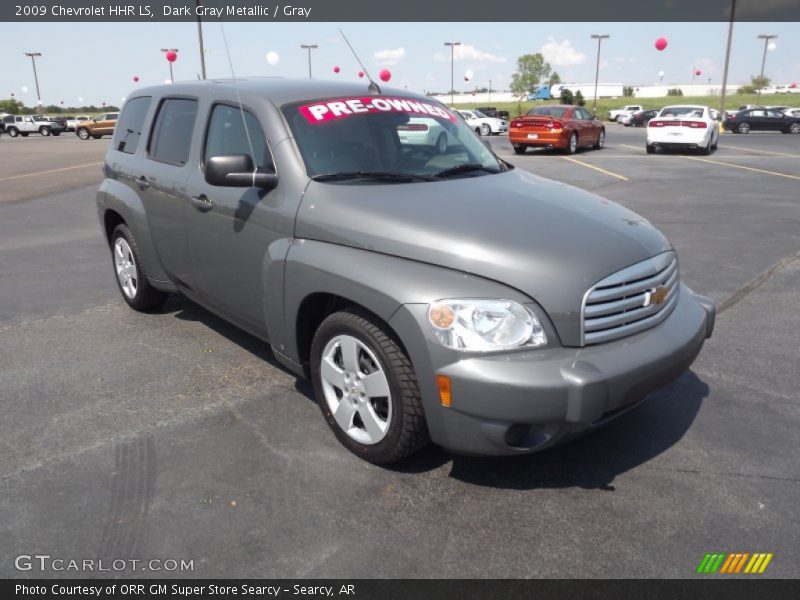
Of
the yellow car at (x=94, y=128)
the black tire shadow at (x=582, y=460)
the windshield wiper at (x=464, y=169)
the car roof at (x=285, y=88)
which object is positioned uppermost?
the car roof at (x=285, y=88)

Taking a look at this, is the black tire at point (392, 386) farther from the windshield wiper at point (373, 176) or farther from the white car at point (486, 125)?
the white car at point (486, 125)

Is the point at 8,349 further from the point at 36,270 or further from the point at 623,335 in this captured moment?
the point at 623,335

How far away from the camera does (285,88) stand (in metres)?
4.06

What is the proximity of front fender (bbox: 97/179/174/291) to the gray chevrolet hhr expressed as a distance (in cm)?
44

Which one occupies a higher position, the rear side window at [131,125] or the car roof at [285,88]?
the car roof at [285,88]

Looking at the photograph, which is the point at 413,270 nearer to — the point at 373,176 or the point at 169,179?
the point at 373,176

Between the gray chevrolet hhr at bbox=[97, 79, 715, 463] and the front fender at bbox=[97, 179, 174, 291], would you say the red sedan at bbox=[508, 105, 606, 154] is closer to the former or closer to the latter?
the gray chevrolet hhr at bbox=[97, 79, 715, 463]

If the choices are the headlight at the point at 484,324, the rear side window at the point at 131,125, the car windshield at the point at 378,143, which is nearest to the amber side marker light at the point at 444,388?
the headlight at the point at 484,324

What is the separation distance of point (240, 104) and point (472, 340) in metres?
2.26

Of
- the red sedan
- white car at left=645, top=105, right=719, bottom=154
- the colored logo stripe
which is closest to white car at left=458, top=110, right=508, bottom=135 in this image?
the red sedan

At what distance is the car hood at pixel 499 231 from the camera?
2.82m

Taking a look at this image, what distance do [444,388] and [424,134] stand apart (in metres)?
1.96

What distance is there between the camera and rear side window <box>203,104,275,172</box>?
12.4ft

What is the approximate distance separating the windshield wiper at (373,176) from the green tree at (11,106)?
98885 mm
